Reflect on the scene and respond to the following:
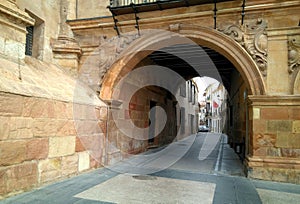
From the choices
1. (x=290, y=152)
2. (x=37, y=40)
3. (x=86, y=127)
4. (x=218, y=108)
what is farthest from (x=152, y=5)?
(x=218, y=108)

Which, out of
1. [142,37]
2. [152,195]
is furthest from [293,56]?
[152,195]

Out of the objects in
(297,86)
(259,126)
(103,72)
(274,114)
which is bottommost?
(259,126)

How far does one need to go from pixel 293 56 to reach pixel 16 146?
4672 mm

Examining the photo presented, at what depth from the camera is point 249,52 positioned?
4395 mm

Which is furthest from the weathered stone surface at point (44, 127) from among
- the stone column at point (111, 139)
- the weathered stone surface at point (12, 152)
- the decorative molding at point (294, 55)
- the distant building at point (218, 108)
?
the distant building at point (218, 108)

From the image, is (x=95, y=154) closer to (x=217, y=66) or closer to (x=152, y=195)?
(x=152, y=195)

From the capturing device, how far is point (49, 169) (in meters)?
3.58

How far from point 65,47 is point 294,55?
4.62 meters

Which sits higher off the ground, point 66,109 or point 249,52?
point 249,52

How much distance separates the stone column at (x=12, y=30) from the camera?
3451 mm

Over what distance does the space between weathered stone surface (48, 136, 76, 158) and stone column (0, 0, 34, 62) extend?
4.64 ft

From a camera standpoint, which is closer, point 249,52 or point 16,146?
point 16,146

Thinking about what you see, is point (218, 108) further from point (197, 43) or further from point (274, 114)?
point (274, 114)

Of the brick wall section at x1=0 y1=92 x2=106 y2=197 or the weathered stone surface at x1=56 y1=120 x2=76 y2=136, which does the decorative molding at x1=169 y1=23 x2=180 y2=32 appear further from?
the weathered stone surface at x1=56 y1=120 x2=76 y2=136
